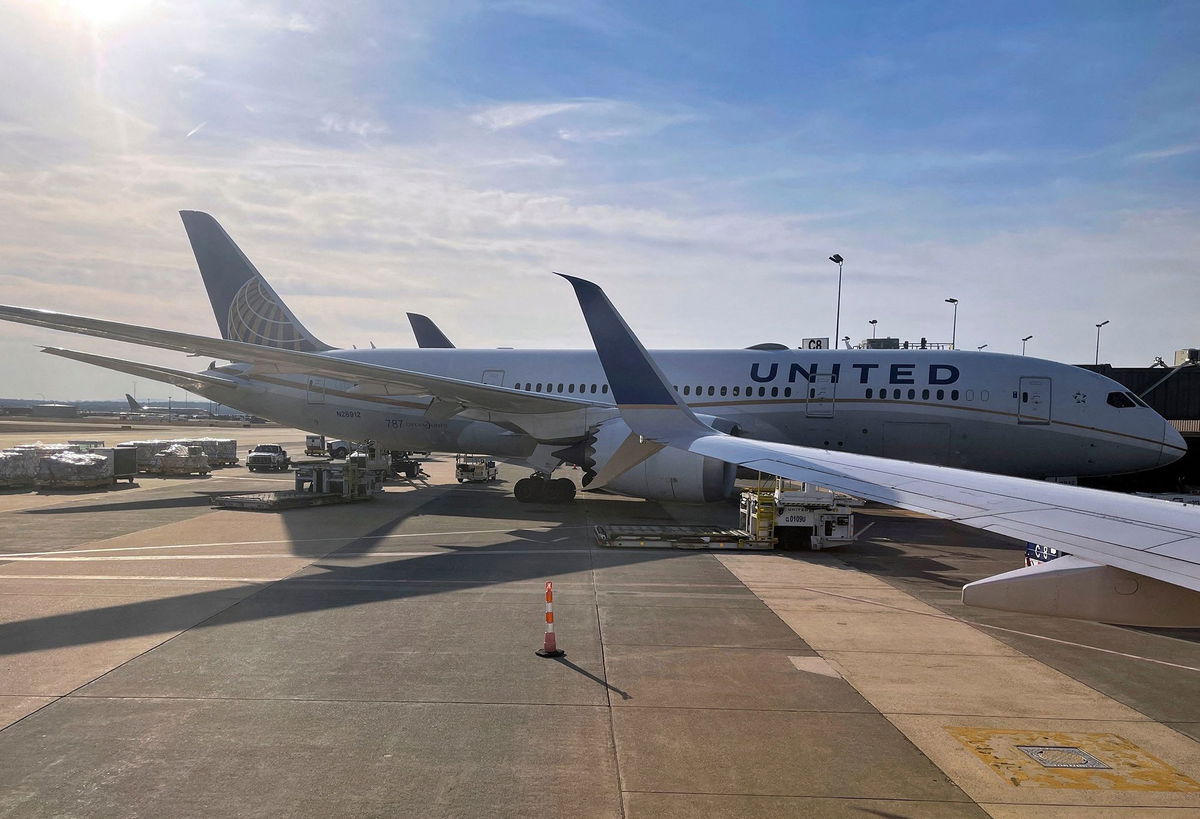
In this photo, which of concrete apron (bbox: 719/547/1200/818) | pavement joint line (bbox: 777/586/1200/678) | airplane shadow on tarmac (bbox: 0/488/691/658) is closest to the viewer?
concrete apron (bbox: 719/547/1200/818)

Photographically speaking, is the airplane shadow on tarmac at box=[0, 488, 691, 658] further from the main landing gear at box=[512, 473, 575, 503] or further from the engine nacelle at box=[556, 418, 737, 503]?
the main landing gear at box=[512, 473, 575, 503]

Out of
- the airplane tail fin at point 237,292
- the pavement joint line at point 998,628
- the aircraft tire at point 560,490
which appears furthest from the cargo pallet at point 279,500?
the pavement joint line at point 998,628

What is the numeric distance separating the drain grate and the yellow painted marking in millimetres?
40

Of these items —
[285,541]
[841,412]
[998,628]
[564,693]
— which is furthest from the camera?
[841,412]

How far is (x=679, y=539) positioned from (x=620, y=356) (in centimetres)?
565

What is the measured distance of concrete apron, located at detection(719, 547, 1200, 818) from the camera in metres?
5.41

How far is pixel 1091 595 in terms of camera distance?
12.9 feet

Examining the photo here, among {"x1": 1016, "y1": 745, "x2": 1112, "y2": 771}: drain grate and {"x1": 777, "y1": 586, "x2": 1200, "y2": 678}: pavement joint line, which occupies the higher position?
{"x1": 777, "y1": 586, "x2": 1200, "y2": 678}: pavement joint line

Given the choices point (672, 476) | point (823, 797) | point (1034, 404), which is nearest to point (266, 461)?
point (672, 476)

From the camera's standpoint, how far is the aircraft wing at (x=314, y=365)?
50.9 feet

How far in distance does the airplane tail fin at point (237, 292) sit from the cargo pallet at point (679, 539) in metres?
15.1

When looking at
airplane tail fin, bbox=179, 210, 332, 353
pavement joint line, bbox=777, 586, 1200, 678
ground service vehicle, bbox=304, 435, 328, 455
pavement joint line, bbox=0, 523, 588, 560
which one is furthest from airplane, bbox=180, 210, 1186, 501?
ground service vehicle, bbox=304, 435, 328, 455

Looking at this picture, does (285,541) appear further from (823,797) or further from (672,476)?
(823,797)

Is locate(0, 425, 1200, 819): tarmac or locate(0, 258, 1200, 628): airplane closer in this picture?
locate(0, 258, 1200, 628): airplane
